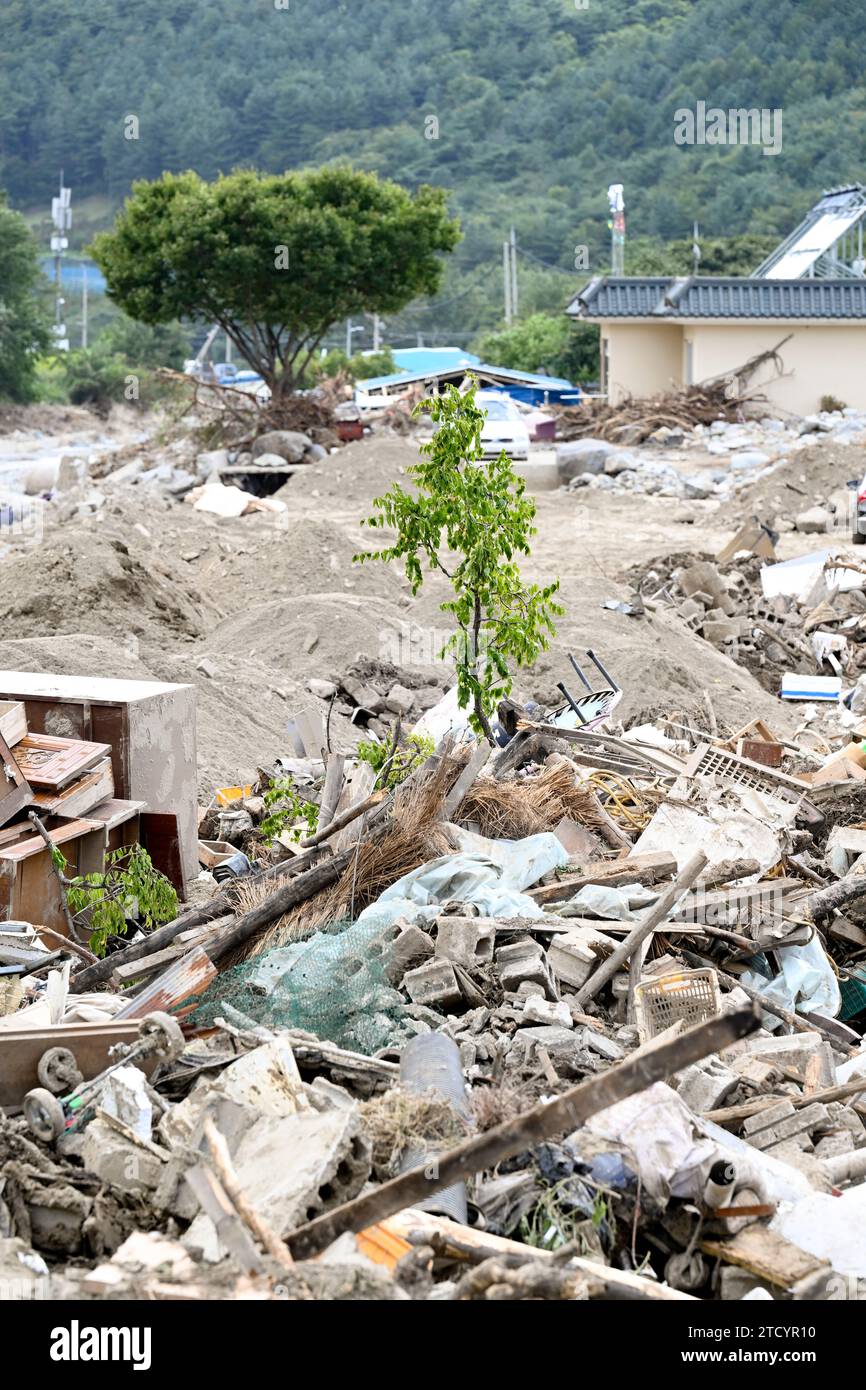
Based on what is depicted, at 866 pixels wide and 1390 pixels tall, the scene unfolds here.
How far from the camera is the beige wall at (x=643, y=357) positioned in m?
34.7

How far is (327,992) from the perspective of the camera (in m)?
4.83

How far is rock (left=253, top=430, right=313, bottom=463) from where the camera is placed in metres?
26.5

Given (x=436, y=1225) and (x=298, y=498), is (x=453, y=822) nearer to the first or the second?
(x=436, y=1225)

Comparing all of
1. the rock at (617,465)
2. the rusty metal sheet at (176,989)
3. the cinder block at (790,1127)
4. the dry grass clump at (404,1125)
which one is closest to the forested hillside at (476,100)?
the rock at (617,465)

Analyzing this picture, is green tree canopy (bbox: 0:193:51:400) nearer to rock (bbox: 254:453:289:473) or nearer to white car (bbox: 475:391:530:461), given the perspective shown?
rock (bbox: 254:453:289:473)

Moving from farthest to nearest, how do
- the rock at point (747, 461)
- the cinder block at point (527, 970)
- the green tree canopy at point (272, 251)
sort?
1. the green tree canopy at point (272, 251)
2. the rock at point (747, 461)
3. the cinder block at point (527, 970)

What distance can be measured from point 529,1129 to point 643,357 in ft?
110

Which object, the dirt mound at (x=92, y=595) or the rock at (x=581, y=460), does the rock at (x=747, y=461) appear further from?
the dirt mound at (x=92, y=595)

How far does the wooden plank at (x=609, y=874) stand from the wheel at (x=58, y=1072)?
2101 millimetres

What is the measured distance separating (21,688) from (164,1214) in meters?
3.99

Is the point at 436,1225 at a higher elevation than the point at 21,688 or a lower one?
lower

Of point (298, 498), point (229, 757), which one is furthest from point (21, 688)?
point (298, 498)

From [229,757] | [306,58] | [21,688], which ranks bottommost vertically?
[229,757]
